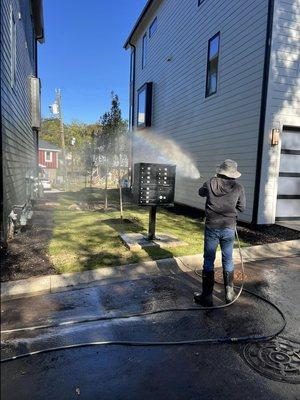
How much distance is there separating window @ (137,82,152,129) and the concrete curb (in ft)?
41.2

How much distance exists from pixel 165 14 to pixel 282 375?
1617 centimetres

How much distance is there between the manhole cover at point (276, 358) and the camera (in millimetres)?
2947

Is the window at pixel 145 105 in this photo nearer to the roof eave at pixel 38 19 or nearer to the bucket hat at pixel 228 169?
the roof eave at pixel 38 19

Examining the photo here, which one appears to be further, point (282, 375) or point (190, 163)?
point (190, 163)

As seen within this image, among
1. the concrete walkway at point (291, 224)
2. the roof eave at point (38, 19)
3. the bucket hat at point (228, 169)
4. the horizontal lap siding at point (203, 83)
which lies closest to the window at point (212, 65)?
the horizontal lap siding at point (203, 83)

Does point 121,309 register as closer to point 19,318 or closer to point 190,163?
point 19,318

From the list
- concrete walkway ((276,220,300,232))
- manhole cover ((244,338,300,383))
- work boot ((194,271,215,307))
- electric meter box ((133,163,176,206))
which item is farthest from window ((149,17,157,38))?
manhole cover ((244,338,300,383))

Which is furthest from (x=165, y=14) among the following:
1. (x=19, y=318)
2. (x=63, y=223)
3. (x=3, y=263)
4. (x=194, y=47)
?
(x=19, y=318)

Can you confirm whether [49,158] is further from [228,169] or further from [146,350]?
[146,350]

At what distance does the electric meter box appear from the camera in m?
6.54

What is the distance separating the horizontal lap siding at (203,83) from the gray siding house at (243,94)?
0.09 feet

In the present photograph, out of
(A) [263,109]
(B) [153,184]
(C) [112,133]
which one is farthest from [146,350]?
(C) [112,133]

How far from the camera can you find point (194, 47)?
12875 millimetres

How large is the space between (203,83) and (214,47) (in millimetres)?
1196
